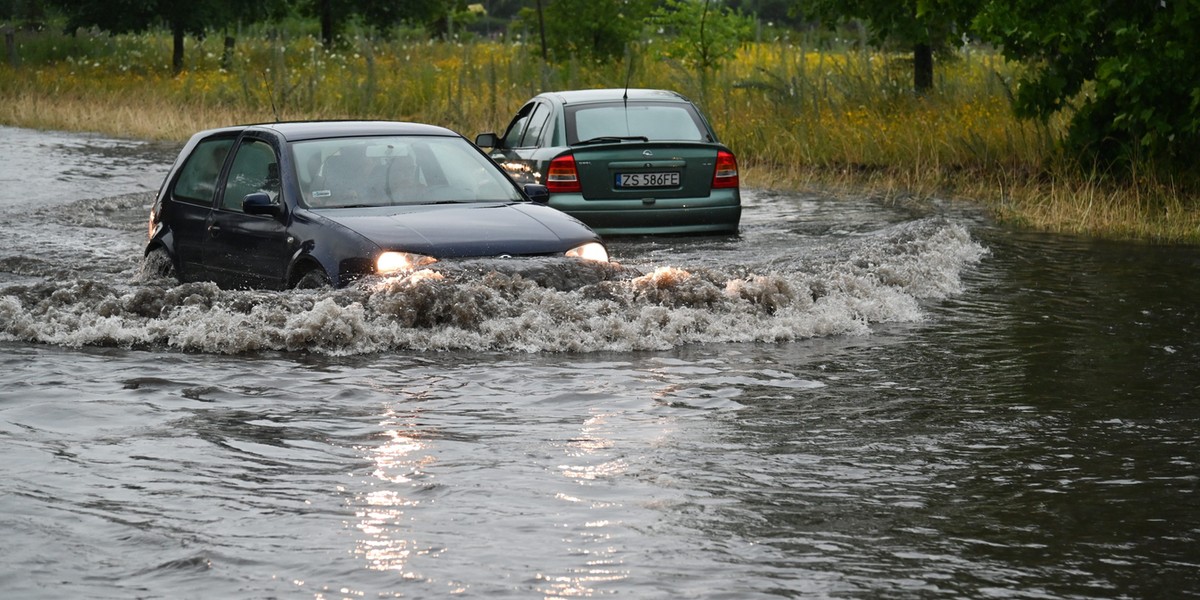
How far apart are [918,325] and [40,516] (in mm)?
6428

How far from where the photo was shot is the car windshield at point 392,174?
11.1m

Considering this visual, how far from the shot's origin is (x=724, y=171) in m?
16.0

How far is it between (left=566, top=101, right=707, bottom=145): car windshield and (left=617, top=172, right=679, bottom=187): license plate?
15.6 inches

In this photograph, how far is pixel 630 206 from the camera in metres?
15.7

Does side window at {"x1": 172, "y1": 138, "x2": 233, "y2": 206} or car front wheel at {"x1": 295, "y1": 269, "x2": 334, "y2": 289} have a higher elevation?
side window at {"x1": 172, "y1": 138, "x2": 233, "y2": 206}

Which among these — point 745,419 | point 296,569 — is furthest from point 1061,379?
point 296,569

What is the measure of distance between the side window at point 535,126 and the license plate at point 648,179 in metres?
1.24

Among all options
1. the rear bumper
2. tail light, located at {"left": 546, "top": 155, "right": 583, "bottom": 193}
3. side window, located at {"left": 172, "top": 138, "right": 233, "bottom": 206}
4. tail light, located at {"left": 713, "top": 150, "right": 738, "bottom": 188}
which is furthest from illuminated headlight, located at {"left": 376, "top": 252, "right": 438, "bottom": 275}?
tail light, located at {"left": 713, "top": 150, "right": 738, "bottom": 188}

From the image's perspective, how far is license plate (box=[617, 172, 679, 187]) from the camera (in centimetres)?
1570

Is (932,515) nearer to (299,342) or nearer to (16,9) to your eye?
(299,342)

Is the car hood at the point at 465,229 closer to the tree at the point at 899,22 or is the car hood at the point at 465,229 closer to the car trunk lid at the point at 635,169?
the car trunk lid at the point at 635,169

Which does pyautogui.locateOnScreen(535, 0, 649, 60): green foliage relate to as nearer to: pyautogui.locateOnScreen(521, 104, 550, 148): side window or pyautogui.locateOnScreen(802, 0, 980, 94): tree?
pyautogui.locateOnScreen(802, 0, 980, 94): tree

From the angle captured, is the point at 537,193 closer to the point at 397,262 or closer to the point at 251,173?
Answer: the point at 397,262

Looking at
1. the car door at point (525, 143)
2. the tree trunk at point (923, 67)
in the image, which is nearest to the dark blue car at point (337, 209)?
the car door at point (525, 143)
